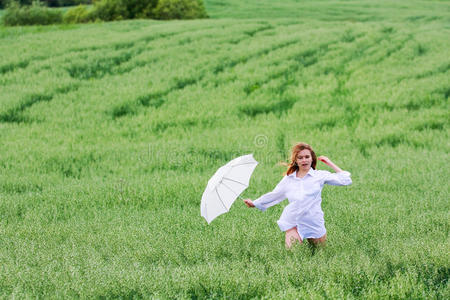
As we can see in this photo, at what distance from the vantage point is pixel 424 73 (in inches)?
534

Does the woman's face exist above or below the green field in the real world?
above

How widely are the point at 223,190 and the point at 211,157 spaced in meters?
4.22

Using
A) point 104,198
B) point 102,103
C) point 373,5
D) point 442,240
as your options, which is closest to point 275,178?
point 104,198

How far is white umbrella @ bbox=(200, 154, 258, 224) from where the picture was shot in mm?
4273

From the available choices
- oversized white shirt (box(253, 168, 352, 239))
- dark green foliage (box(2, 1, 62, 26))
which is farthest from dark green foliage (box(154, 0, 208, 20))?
oversized white shirt (box(253, 168, 352, 239))

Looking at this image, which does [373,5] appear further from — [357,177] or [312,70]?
[357,177]

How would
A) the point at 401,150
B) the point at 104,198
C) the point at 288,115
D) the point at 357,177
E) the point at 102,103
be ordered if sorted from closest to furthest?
the point at 104,198 < the point at 357,177 < the point at 401,150 < the point at 288,115 < the point at 102,103

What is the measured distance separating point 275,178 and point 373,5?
4256cm

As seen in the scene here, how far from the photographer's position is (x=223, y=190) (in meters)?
4.34

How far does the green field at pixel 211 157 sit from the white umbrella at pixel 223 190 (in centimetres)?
47

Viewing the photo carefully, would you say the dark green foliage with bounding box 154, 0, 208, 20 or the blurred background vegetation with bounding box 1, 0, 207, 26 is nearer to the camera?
the blurred background vegetation with bounding box 1, 0, 207, 26

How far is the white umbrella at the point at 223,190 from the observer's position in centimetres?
427

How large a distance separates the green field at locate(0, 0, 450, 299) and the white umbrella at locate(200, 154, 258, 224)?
18.4 inches

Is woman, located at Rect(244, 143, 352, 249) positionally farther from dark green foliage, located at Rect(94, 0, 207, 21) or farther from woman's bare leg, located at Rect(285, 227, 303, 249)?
dark green foliage, located at Rect(94, 0, 207, 21)
